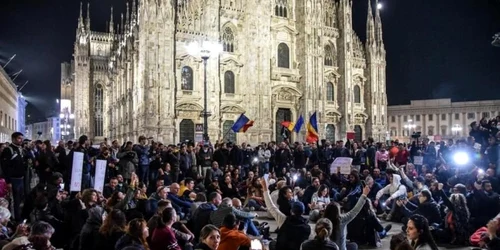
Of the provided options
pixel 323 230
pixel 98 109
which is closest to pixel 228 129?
pixel 98 109

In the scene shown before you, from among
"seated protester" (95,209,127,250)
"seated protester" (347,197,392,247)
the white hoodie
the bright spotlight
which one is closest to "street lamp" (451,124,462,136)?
the bright spotlight

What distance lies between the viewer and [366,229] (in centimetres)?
1154

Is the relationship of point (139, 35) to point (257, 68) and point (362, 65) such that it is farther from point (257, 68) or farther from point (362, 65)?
point (362, 65)

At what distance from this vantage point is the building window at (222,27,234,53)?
4139cm

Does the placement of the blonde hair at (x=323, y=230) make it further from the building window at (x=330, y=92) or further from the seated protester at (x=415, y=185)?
the building window at (x=330, y=92)

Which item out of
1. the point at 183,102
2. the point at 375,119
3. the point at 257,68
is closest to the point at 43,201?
the point at 183,102

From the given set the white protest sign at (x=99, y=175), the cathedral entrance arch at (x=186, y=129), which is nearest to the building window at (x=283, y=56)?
the cathedral entrance arch at (x=186, y=129)

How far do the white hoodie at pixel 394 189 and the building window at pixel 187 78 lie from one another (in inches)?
991

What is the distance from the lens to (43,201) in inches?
375

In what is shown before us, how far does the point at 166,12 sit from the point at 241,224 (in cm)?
2988

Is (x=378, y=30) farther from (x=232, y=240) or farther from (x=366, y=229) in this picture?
(x=232, y=240)

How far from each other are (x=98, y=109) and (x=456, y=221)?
52710mm

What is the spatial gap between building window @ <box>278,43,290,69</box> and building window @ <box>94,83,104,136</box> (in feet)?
82.0

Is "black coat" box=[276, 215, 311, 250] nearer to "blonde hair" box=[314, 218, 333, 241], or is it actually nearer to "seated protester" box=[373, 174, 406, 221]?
"blonde hair" box=[314, 218, 333, 241]
